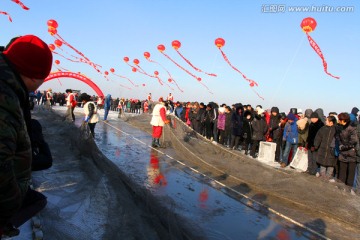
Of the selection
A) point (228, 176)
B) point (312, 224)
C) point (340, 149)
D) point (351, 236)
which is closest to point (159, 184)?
point (228, 176)

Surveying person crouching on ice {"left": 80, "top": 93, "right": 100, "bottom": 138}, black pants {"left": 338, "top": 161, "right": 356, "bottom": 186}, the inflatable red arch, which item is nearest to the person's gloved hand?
black pants {"left": 338, "top": 161, "right": 356, "bottom": 186}

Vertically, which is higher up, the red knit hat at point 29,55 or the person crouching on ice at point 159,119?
the red knit hat at point 29,55

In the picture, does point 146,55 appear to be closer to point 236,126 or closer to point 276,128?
point 236,126

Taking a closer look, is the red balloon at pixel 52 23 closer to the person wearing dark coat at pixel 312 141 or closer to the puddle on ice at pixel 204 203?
the puddle on ice at pixel 204 203

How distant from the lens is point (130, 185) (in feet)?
16.2

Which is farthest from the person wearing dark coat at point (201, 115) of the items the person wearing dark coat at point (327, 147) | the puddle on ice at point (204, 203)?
the person wearing dark coat at point (327, 147)

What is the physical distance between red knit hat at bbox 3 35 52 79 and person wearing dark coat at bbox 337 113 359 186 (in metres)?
8.57

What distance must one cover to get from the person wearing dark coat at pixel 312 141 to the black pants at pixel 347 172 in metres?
0.94

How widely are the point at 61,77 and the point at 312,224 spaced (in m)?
43.6

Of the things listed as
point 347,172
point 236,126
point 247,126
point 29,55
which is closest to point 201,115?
point 236,126

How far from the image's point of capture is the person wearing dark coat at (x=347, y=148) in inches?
348

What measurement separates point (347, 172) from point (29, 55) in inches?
360

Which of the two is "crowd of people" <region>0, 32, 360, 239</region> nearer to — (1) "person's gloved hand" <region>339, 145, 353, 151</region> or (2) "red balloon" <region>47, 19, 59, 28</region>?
(1) "person's gloved hand" <region>339, 145, 353, 151</region>

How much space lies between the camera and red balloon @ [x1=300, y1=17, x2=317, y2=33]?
11616 millimetres
